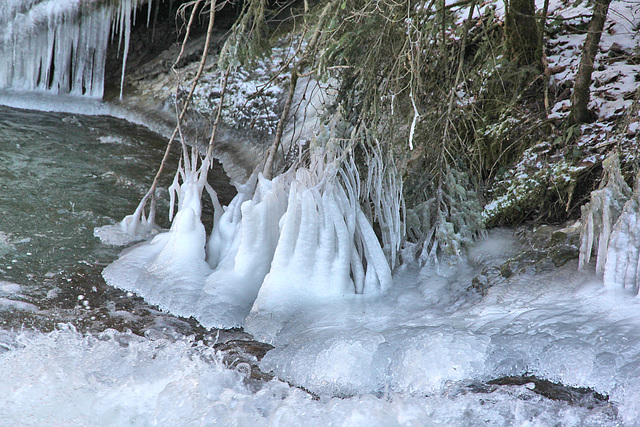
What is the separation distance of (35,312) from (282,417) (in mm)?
1571

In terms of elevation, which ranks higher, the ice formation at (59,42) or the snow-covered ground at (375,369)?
the ice formation at (59,42)

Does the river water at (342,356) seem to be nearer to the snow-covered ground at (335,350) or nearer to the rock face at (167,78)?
the snow-covered ground at (335,350)

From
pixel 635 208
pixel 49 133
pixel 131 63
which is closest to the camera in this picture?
pixel 635 208

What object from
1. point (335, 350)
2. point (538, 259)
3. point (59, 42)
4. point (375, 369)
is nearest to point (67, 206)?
point (335, 350)

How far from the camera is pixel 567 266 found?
2.93m

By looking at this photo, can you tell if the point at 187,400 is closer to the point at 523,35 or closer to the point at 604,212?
the point at 604,212

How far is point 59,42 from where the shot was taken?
7.55 meters

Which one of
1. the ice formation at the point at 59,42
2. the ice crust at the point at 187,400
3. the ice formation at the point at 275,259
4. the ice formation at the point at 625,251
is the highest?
the ice formation at the point at 59,42

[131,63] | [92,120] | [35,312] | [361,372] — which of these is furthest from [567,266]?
[131,63]

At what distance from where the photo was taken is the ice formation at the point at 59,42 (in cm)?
739

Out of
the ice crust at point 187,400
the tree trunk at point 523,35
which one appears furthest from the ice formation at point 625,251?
the tree trunk at point 523,35

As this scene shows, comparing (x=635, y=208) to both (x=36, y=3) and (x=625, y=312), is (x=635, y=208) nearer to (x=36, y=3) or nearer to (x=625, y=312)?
(x=625, y=312)

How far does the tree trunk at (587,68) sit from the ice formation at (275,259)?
5.22ft

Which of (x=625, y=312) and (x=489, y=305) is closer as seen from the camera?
(x=625, y=312)
